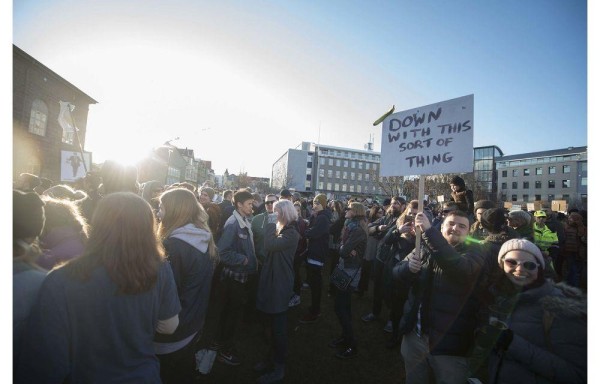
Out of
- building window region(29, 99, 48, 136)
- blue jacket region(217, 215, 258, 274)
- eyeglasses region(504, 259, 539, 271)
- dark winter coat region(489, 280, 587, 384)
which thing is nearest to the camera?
dark winter coat region(489, 280, 587, 384)

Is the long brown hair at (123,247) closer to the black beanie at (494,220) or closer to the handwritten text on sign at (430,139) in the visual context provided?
the handwritten text on sign at (430,139)

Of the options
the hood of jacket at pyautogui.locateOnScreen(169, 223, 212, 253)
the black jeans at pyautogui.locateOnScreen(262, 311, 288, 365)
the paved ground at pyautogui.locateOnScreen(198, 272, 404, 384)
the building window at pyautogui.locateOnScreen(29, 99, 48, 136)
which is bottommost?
A: the paved ground at pyautogui.locateOnScreen(198, 272, 404, 384)

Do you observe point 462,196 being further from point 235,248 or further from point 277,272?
point 235,248

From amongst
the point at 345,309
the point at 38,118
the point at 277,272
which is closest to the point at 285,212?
the point at 277,272

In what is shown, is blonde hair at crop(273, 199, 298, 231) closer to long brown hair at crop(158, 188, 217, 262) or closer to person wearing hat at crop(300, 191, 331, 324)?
long brown hair at crop(158, 188, 217, 262)

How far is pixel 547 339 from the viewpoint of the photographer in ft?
6.02

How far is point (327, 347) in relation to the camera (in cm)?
454

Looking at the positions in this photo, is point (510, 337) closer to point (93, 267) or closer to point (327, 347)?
point (93, 267)

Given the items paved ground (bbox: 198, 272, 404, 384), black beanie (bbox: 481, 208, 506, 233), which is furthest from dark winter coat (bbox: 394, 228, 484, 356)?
paved ground (bbox: 198, 272, 404, 384)

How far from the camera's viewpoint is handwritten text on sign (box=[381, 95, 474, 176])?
8.98ft

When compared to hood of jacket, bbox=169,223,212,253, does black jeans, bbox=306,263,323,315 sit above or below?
below

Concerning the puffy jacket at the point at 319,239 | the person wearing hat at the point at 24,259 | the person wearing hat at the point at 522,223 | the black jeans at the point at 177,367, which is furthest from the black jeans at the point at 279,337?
the person wearing hat at the point at 522,223
